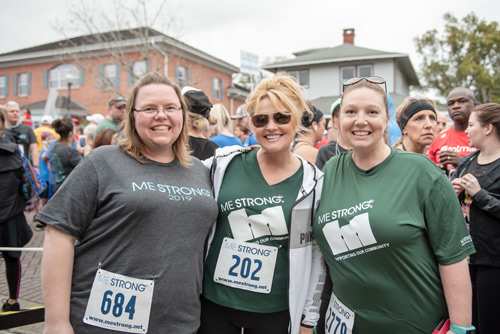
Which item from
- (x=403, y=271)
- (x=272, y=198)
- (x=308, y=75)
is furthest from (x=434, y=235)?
(x=308, y=75)

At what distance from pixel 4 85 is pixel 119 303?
120ft

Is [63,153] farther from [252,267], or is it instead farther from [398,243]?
[398,243]

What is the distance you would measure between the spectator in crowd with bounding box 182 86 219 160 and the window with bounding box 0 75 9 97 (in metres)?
34.6

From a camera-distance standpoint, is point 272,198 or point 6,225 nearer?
point 272,198

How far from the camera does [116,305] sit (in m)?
1.79

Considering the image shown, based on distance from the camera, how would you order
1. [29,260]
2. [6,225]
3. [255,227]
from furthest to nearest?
1. [29,260]
2. [6,225]
3. [255,227]

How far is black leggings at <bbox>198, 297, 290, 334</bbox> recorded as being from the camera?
7.02 feet

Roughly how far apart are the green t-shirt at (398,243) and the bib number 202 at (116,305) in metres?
1.07

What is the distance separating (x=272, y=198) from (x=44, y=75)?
33.0m

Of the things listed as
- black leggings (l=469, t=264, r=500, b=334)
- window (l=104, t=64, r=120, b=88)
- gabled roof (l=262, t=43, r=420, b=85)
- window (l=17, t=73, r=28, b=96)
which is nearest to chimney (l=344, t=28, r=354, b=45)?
gabled roof (l=262, t=43, r=420, b=85)

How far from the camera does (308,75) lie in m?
28.2

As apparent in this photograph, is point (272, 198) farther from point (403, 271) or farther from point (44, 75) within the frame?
point (44, 75)

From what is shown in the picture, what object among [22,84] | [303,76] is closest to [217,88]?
[303,76]

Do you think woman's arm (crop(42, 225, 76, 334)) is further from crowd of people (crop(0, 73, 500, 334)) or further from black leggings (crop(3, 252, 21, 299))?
black leggings (crop(3, 252, 21, 299))
